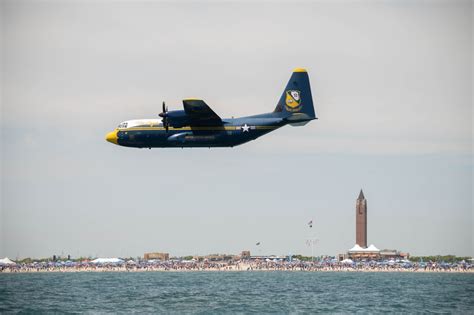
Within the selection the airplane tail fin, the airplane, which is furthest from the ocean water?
the airplane tail fin

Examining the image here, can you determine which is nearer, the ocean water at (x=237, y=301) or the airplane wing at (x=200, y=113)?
the airplane wing at (x=200, y=113)

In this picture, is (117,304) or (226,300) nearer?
(117,304)

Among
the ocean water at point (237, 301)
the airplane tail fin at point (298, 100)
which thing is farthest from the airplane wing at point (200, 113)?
the ocean water at point (237, 301)

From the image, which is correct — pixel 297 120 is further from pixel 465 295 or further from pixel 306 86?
pixel 465 295

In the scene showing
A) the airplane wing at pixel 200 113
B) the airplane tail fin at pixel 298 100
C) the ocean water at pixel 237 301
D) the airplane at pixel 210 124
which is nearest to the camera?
the airplane wing at pixel 200 113

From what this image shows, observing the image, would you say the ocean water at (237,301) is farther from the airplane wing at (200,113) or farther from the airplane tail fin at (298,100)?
the airplane tail fin at (298,100)

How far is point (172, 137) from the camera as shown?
8900cm

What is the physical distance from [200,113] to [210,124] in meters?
1.78

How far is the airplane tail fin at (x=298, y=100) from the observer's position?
90.6 m

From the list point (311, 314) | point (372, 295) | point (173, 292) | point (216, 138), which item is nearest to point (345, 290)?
point (372, 295)

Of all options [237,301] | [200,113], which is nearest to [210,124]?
[200,113]

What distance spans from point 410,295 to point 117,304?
46.9m

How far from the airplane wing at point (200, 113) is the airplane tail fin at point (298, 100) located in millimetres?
8372

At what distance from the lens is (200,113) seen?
284 feet
